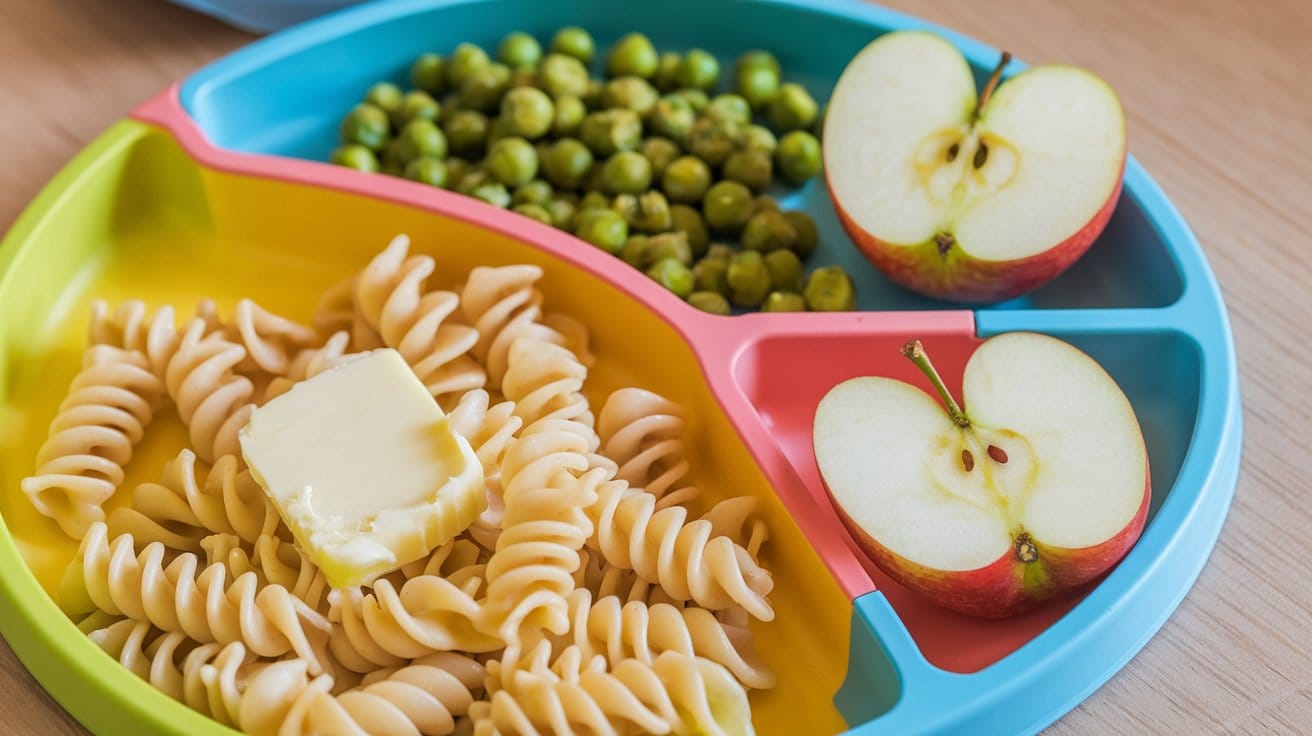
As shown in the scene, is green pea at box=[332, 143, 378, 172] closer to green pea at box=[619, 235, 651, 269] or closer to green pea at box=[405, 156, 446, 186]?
green pea at box=[405, 156, 446, 186]

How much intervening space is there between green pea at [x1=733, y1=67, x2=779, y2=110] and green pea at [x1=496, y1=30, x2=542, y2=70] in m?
0.41

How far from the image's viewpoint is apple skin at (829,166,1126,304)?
6.77 feet

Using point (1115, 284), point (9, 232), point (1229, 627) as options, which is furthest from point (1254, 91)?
point (9, 232)

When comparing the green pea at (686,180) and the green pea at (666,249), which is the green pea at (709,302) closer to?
the green pea at (666,249)

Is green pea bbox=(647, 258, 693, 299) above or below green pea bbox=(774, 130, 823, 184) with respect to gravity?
below

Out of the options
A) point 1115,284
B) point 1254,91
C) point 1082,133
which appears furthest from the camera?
point 1254,91

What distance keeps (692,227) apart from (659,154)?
171 mm

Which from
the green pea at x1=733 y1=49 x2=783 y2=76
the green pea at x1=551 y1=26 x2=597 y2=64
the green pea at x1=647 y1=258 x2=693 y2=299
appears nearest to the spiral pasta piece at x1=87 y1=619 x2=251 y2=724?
the green pea at x1=647 y1=258 x2=693 y2=299

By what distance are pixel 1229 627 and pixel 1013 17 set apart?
1.41m

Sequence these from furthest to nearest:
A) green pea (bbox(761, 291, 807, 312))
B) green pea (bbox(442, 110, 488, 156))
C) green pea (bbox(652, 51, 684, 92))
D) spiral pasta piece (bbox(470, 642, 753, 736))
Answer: green pea (bbox(652, 51, 684, 92)), green pea (bbox(442, 110, 488, 156)), green pea (bbox(761, 291, 807, 312)), spiral pasta piece (bbox(470, 642, 753, 736))

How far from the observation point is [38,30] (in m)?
2.74

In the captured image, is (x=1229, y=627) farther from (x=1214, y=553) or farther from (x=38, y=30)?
(x=38, y=30)

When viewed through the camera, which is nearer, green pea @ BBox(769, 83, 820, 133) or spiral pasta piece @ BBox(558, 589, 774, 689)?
spiral pasta piece @ BBox(558, 589, 774, 689)

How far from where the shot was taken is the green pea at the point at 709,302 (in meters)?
2.22
